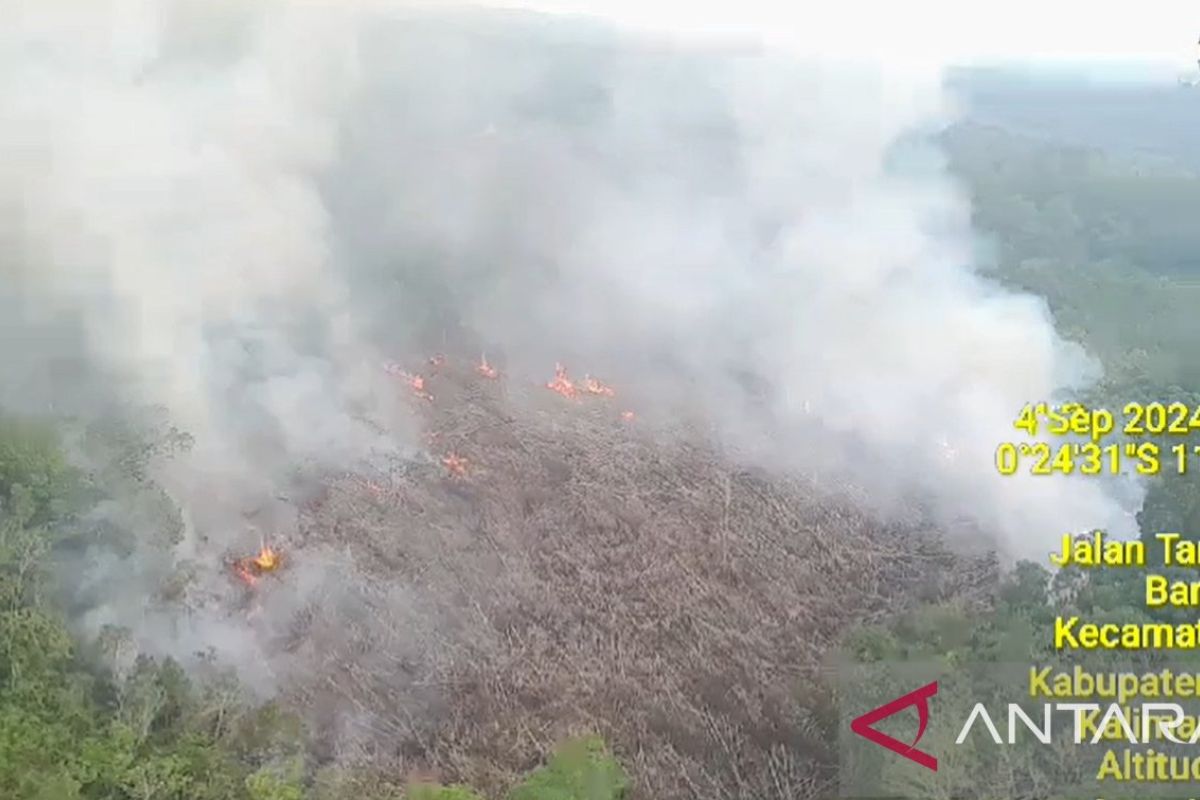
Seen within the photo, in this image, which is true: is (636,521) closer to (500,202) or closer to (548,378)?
(548,378)

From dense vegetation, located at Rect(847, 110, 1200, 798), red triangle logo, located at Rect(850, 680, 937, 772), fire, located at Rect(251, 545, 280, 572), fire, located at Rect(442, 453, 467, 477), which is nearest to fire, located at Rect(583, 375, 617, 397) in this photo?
fire, located at Rect(442, 453, 467, 477)

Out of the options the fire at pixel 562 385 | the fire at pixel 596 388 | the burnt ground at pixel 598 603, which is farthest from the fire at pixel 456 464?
the fire at pixel 596 388

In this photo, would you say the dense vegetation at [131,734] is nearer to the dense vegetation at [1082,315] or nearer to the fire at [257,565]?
the fire at [257,565]

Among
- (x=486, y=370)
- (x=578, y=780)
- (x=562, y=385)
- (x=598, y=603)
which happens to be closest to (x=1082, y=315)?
(x=562, y=385)

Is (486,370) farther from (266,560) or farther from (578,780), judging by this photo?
(578,780)

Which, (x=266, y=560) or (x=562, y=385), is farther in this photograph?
(x=562, y=385)

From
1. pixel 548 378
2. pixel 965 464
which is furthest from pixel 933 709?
pixel 548 378
